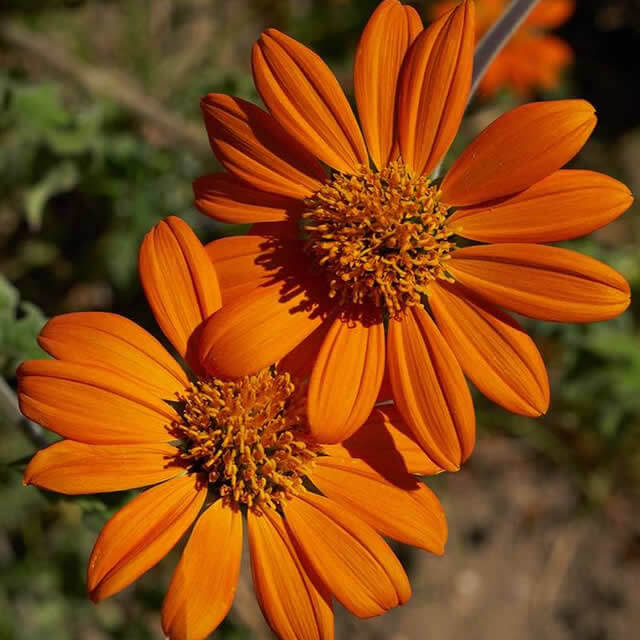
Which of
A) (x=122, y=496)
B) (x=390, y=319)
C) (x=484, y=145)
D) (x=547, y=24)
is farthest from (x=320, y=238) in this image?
(x=547, y=24)

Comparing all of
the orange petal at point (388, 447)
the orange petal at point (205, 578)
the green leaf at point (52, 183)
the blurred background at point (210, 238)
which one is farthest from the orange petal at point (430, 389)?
the green leaf at point (52, 183)

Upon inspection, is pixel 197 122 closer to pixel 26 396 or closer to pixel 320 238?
pixel 320 238

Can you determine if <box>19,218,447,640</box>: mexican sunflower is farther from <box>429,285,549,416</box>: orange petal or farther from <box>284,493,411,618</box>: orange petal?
<box>429,285,549,416</box>: orange petal

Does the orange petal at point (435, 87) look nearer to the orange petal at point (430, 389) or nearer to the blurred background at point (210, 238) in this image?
the orange petal at point (430, 389)

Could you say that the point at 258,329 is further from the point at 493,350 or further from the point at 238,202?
the point at 493,350

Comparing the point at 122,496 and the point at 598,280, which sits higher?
the point at 598,280

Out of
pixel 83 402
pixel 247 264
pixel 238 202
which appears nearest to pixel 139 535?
pixel 83 402
